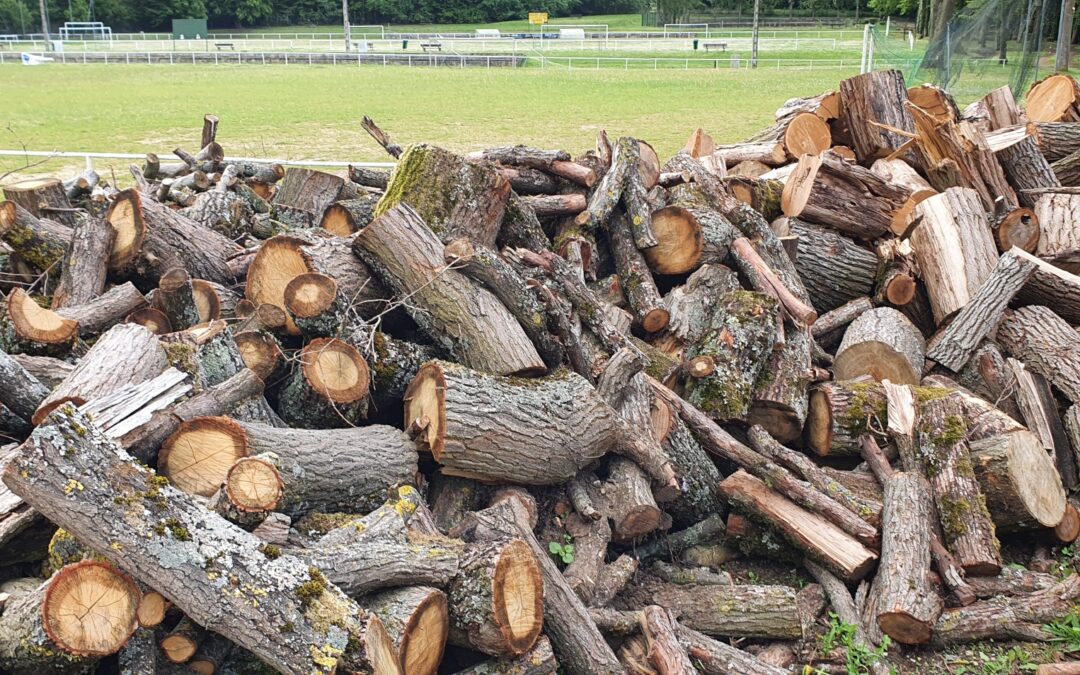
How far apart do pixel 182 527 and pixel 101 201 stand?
4153mm

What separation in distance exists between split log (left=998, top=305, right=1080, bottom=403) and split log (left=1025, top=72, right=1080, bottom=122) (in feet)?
14.3

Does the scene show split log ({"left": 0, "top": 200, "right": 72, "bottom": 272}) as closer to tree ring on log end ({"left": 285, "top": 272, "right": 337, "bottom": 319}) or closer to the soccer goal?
tree ring on log end ({"left": 285, "top": 272, "right": 337, "bottom": 319})

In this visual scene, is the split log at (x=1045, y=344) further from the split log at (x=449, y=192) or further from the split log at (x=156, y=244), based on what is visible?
the split log at (x=156, y=244)

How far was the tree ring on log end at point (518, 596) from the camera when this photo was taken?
3.42 meters

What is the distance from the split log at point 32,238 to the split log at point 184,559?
2.94m

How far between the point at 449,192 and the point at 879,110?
5.01m

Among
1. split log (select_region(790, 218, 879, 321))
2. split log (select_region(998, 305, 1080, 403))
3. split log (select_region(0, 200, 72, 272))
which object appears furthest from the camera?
split log (select_region(790, 218, 879, 321))

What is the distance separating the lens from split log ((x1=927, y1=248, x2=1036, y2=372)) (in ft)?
19.7

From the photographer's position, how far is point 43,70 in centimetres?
4088

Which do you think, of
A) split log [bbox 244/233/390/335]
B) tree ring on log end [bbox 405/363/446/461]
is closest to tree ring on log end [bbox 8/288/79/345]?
split log [bbox 244/233/390/335]

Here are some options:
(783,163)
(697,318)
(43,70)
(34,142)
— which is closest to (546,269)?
(697,318)

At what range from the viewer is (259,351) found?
462cm

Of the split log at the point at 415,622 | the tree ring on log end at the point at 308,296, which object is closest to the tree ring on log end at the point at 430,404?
the tree ring on log end at the point at 308,296

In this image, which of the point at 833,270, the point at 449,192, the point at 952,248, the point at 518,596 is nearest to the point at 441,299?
the point at 449,192
